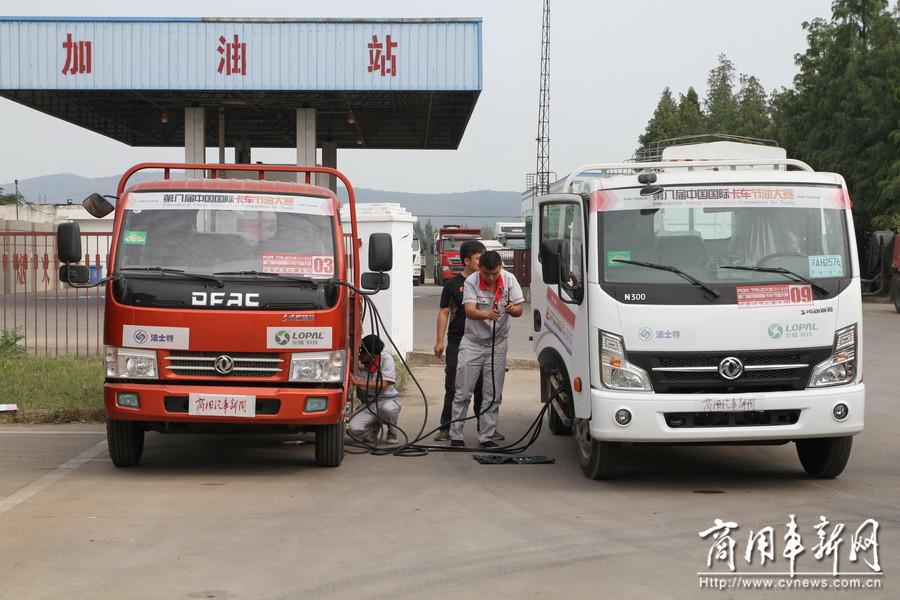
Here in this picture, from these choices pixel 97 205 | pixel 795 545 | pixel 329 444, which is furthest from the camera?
pixel 97 205

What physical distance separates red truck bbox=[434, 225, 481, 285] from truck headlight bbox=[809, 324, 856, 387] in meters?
47.2

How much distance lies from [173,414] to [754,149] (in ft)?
34.6

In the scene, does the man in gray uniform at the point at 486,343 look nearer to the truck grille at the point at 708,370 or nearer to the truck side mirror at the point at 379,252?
the truck side mirror at the point at 379,252

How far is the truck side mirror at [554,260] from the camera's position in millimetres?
8188

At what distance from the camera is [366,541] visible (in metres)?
6.41

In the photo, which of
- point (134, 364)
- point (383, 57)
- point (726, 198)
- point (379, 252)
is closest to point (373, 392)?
point (379, 252)

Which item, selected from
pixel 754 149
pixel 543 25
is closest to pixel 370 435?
pixel 754 149

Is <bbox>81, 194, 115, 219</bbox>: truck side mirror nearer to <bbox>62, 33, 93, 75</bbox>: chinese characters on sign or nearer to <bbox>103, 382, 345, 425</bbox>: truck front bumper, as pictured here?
<bbox>103, 382, 345, 425</bbox>: truck front bumper

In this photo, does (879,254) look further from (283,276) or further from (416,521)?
(283,276)

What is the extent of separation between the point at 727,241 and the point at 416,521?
3.08m

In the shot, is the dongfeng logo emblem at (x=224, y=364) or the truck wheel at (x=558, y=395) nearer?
the dongfeng logo emblem at (x=224, y=364)

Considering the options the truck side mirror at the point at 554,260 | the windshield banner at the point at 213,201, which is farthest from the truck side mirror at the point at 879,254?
the windshield banner at the point at 213,201

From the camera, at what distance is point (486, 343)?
9852mm

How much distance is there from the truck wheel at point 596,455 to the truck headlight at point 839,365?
4.93ft
